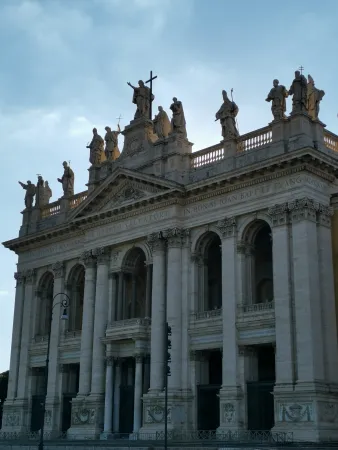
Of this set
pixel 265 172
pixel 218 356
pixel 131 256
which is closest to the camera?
pixel 265 172

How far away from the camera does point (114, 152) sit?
46.6m

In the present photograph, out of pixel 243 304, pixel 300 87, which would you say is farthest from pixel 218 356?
pixel 300 87

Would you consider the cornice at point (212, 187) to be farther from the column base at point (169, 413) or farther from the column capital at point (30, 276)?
the column base at point (169, 413)

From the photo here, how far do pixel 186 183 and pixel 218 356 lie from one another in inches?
379

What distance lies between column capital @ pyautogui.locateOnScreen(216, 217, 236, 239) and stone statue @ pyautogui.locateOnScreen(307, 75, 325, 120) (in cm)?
671

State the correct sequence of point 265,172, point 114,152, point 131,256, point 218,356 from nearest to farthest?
point 265,172
point 218,356
point 131,256
point 114,152

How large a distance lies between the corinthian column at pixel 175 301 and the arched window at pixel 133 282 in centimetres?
392

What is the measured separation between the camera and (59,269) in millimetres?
47156

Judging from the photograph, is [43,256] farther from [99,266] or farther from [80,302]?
[99,266]

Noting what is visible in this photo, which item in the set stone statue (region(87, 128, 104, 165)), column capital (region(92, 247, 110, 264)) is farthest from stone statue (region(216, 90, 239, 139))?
stone statue (region(87, 128, 104, 165))

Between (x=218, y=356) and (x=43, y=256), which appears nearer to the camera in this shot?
(x=218, y=356)

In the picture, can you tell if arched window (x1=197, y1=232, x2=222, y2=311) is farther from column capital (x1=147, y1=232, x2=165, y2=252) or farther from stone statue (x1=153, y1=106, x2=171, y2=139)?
stone statue (x1=153, y1=106, x2=171, y2=139)

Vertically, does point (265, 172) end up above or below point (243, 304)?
above

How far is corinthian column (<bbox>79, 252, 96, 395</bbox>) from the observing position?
4191cm
